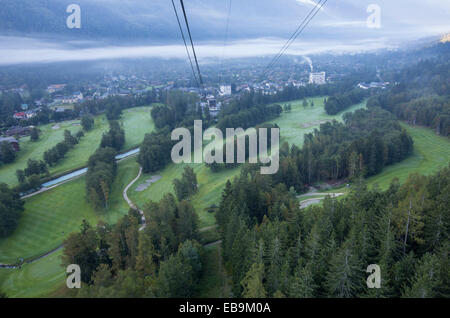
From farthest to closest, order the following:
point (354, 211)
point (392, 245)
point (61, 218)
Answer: point (61, 218)
point (354, 211)
point (392, 245)

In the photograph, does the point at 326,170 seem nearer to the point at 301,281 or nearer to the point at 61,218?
the point at 301,281

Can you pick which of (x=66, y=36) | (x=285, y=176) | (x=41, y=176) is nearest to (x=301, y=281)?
(x=285, y=176)

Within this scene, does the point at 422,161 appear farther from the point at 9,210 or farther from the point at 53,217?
the point at 9,210

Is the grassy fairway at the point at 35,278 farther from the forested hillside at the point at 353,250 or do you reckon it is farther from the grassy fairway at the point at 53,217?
the forested hillside at the point at 353,250

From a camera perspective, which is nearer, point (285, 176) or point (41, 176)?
point (285, 176)
